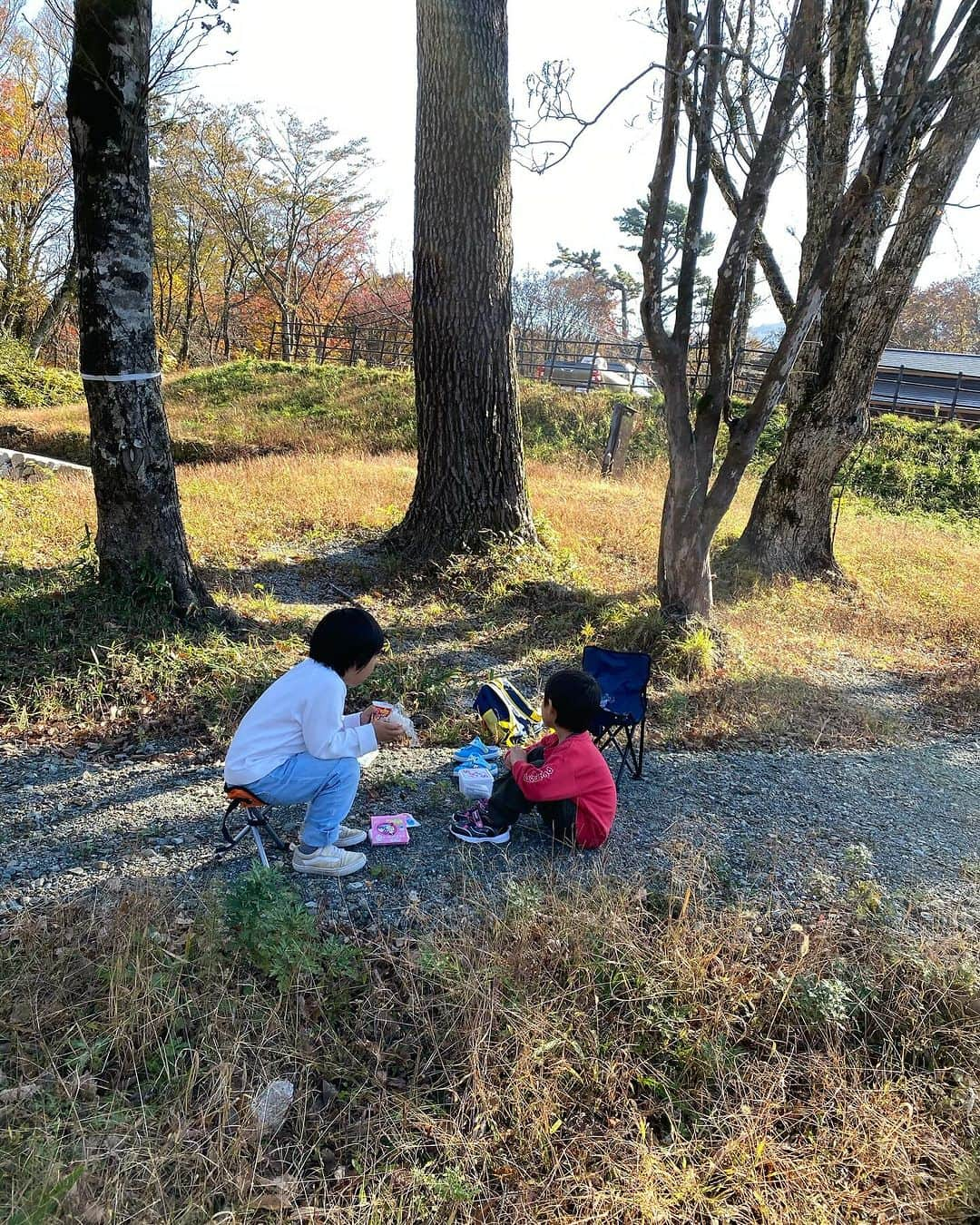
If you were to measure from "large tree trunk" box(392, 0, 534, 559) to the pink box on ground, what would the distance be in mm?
3632

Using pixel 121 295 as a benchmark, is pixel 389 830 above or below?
below

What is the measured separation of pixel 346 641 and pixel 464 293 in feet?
15.9

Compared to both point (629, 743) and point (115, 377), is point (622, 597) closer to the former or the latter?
point (629, 743)

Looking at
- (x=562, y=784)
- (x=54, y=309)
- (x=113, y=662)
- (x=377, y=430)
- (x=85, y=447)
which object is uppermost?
(x=54, y=309)

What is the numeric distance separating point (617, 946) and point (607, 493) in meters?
8.75

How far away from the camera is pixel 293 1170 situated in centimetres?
225

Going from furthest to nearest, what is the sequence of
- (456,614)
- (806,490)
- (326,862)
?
1. (806,490)
2. (456,614)
3. (326,862)

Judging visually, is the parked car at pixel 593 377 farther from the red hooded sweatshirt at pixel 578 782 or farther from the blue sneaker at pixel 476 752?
the red hooded sweatshirt at pixel 578 782

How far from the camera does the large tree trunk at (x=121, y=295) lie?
441 cm

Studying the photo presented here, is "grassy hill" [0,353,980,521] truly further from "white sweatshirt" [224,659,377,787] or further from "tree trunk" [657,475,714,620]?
"white sweatshirt" [224,659,377,787]

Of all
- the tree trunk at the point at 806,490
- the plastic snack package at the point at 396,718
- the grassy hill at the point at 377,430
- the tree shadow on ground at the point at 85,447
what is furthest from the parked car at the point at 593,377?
the plastic snack package at the point at 396,718

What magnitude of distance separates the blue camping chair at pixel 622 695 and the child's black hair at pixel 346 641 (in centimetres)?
155

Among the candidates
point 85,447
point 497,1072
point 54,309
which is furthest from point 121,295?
point 54,309

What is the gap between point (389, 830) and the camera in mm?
3582
